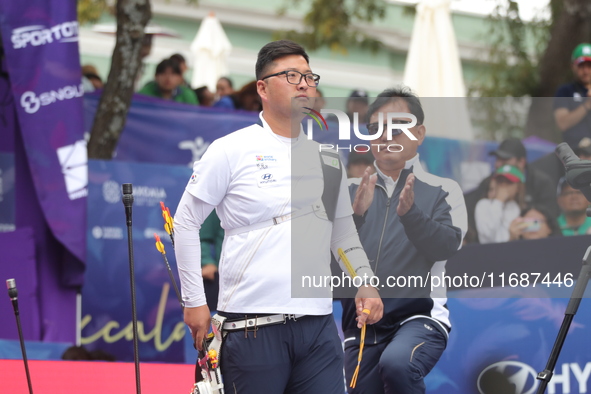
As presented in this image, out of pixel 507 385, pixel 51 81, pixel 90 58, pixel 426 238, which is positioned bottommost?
pixel 507 385

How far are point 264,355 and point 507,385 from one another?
297 cm

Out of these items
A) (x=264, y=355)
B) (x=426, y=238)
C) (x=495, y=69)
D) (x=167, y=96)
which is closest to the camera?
(x=264, y=355)

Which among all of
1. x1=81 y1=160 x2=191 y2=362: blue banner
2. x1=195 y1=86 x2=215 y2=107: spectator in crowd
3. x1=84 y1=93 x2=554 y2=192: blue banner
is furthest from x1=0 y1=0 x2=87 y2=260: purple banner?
x1=195 y1=86 x2=215 y2=107: spectator in crowd

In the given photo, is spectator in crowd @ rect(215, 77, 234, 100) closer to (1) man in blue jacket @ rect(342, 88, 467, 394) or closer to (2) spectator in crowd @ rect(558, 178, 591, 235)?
(2) spectator in crowd @ rect(558, 178, 591, 235)

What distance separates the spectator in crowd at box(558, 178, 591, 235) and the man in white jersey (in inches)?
93.6

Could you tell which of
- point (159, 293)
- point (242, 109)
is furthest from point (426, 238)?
point (242, 109)

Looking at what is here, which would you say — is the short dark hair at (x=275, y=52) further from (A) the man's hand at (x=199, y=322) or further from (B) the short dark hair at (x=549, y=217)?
(B) the short dark hair at (x=549, y=217)

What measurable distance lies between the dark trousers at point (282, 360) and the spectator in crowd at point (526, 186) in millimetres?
2146

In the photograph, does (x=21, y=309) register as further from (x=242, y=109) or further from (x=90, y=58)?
(x=90, y=58)

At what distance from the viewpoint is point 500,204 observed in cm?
644

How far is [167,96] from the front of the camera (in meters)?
9.73

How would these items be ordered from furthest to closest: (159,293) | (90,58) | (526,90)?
1. (90,58)
2. (526,90)
3. (159,293)

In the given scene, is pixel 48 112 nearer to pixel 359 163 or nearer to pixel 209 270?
pixel 209 270

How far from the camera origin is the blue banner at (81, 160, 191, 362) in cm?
796
